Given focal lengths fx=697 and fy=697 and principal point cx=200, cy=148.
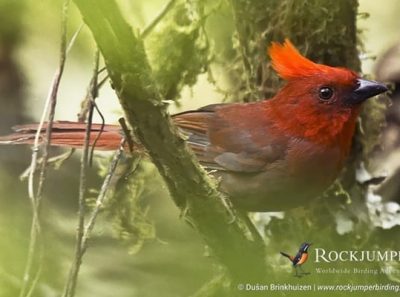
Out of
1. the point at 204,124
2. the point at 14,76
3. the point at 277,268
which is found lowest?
the point at 277,268

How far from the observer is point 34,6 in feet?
4.28

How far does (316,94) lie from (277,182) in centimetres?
18

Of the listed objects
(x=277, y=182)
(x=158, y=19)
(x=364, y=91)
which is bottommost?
(x=277, y=182)

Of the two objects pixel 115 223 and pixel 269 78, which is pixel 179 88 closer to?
pixel 269 78

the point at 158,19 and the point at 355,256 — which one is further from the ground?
the point at 158,19

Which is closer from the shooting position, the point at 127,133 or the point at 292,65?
the point at 127,133

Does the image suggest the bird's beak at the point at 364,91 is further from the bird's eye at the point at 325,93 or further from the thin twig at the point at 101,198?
the thin twig at the point at 101,198

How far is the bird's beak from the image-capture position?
1269 mm

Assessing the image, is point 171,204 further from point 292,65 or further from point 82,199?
point 292,65

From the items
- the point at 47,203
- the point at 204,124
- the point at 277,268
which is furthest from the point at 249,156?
the point at 47,203

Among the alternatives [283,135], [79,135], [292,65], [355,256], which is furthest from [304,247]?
[79,135]

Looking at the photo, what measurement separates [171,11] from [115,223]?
1.40 feet

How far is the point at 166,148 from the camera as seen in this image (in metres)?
1.09

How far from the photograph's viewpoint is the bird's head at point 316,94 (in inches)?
50.1
